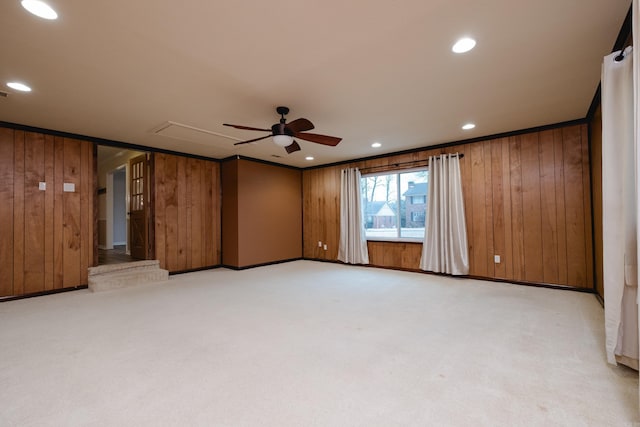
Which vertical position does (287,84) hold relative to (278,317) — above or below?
above

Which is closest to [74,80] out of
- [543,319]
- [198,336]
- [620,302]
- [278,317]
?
[198,336]

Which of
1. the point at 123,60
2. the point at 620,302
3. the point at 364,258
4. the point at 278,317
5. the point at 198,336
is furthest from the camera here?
the point at 364,258

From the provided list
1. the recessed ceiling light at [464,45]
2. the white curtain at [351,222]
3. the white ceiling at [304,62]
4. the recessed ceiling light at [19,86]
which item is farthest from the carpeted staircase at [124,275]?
the recessed ceiling light at [464,45]

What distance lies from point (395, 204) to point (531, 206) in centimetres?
224

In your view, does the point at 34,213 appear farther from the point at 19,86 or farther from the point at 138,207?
the point at 19,86

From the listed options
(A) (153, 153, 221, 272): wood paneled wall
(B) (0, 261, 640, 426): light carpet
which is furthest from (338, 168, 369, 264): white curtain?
(A) (153, 153, 221, 272): wood paneled wall

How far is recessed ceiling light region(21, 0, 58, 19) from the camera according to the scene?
5.68 feet

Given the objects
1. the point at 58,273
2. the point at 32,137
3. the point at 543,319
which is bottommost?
the point at 543,319

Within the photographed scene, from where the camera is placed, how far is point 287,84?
2826mm

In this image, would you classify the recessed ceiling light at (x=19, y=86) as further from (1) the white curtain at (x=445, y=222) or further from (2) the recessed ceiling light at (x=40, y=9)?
(1) the white curtain at (x=445, y=222)

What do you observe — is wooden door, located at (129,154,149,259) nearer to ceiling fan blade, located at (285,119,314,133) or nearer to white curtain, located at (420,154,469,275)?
ceiling fan blade, located at (285,119,314,133)

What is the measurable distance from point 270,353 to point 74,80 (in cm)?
304

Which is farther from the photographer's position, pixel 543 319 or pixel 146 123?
pixel 146 123

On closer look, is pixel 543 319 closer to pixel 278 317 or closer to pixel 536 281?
pixel 536 281
